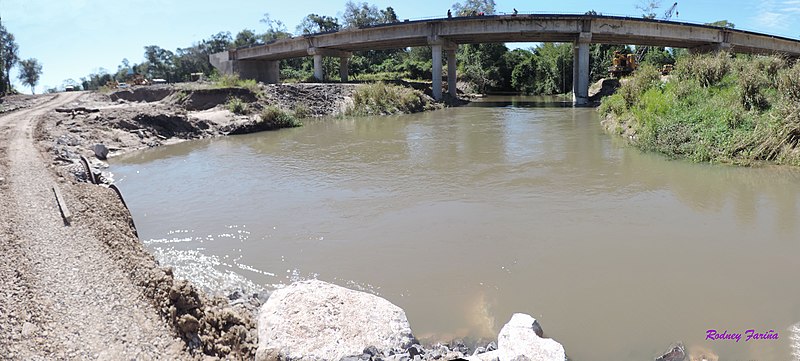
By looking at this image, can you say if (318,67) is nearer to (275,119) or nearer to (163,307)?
(275,119)

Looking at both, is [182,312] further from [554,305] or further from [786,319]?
[786,319]

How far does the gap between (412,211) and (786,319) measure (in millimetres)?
6607

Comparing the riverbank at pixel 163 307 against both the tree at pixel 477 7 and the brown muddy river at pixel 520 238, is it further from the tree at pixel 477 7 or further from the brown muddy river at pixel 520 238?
the tree at pixel 477 7

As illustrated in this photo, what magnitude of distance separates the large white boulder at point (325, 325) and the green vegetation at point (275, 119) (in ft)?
82.5

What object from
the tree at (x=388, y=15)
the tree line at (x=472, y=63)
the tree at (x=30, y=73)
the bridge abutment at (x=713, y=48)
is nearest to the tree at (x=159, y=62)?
the tree line at (x=472, y=63)

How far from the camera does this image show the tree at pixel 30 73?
83.8 m

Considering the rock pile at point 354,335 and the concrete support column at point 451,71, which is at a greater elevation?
the concrete support column at point 451,71

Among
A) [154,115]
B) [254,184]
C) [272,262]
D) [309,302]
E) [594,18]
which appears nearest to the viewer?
[309,302]

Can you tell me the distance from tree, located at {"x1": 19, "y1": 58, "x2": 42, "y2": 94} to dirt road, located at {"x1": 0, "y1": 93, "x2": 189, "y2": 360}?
96.4 meters

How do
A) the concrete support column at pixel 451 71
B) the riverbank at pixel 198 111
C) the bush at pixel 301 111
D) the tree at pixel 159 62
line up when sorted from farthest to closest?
1. the tree at pixel 159 62
2. the concrete support column at pixel 451 71
3. the bush at pixel 301 111
4. the riverbank at pixel 198 111

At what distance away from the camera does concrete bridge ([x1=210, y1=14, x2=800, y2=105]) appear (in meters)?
41.8

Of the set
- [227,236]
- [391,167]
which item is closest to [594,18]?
[391,167]

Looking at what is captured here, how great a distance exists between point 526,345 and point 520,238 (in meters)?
4.27

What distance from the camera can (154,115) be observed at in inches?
1043
